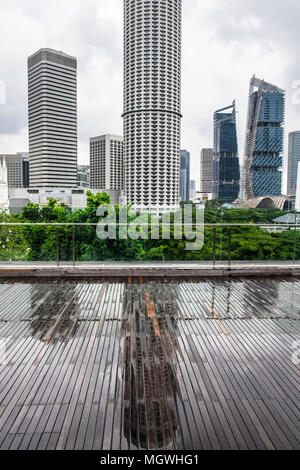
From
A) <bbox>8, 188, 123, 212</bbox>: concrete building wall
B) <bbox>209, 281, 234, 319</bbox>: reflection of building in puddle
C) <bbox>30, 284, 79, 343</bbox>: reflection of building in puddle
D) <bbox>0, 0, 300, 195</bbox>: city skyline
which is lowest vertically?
<bbox>209, 281, 234, 319</bbox>: reflection of building in puddle

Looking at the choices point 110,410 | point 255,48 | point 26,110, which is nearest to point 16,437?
point 110,410

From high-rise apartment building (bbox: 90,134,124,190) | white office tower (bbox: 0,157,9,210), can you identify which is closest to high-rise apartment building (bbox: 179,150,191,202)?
high-rise apartment building (bbox: 90,134,124,190)

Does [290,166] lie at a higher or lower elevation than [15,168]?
lower

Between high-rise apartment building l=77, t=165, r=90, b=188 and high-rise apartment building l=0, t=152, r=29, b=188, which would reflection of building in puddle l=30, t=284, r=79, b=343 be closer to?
high-rise apartment building l=77, t=165, r=90, b=188

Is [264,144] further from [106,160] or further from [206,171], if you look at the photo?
[106,160]

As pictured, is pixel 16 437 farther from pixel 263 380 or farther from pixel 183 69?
pixel 183 69

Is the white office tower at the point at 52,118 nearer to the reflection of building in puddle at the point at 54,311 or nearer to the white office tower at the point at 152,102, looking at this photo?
the white office tower at the point at 152,102
